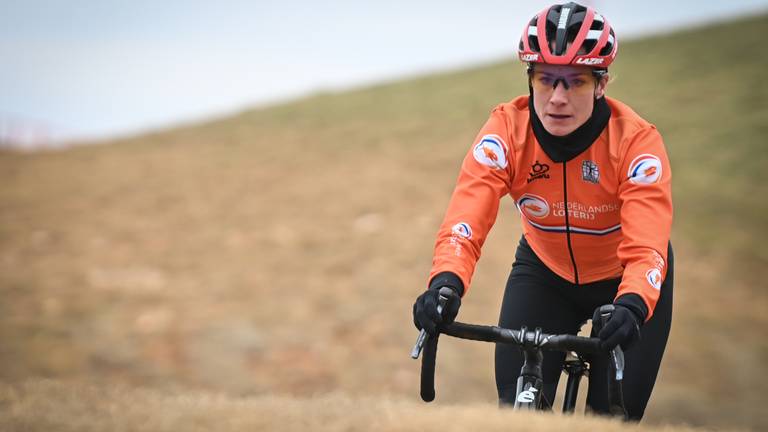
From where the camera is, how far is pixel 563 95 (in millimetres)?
4531

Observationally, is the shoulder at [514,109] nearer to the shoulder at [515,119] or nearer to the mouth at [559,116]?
the shoulder at [515,119]

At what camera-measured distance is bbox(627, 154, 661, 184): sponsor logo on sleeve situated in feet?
14.5

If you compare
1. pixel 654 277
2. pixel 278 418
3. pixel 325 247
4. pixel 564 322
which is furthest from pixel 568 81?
pixel 325 247

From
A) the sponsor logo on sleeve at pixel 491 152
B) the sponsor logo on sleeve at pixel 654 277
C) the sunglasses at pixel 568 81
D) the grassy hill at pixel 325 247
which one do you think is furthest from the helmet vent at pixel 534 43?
the grassy hill at pixel 325 247

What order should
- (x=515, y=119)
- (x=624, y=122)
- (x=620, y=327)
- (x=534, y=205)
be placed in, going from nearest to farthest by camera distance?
1. (x=620, y=327)
2. (x=624, y=122)
3. (x=515, y=119)
4. (x=534, y=205)

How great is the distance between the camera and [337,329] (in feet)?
59.9

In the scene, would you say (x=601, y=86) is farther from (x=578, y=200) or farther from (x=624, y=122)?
(x=578, y=200)

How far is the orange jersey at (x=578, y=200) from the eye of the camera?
434cm

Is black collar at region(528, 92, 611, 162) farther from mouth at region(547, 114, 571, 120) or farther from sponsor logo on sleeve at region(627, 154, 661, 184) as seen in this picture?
sponsor logo on sleeve at region(627, 154, 661, 184)

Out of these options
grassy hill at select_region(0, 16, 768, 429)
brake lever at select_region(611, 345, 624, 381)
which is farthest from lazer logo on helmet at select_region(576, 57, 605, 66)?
grassy hill at select_region(0, 16, 768, 429)

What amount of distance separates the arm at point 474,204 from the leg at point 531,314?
623 mm

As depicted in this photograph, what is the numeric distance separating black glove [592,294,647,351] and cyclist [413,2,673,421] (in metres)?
0.18

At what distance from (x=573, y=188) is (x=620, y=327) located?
110 centimetres

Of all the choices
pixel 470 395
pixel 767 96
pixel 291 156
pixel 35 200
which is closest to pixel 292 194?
pixel 291 156
